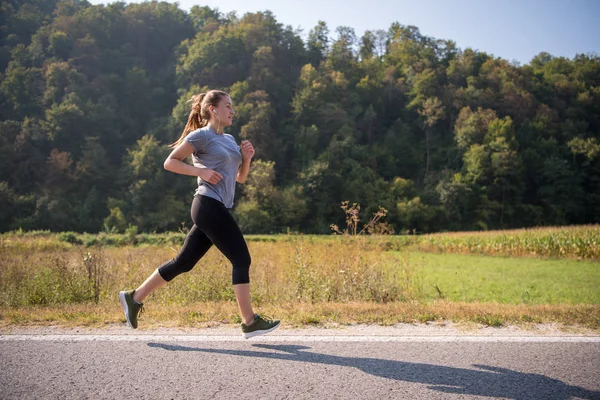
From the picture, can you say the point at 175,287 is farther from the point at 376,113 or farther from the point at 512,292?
the point at 376,113

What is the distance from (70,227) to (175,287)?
57.0 metres

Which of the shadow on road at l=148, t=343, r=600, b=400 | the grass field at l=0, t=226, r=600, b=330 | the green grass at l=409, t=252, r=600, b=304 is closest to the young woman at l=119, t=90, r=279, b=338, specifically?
the shadow on road at l=148, t=343, r=600, b=400

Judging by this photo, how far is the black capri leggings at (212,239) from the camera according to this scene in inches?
136

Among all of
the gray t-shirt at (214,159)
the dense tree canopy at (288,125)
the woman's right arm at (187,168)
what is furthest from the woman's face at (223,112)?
the dense tree canopy at (288,125)

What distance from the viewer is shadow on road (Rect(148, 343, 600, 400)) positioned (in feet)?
8.44

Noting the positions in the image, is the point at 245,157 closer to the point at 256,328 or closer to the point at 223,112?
the point at 223,112

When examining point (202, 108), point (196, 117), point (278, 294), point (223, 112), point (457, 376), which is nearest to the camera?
point (457, 376)

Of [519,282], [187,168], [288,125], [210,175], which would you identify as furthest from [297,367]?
[288,125]

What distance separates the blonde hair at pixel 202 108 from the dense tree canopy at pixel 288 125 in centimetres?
5064

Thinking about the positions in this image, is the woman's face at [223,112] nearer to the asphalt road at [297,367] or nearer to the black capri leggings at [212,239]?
the black capri leggings at [212,239]

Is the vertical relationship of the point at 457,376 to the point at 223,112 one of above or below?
below

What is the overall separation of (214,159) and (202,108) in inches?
24.8

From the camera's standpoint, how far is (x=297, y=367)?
299 centimetres

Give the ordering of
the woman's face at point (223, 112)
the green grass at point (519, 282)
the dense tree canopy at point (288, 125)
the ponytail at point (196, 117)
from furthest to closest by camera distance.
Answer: the dense tree canopy at point (288, 125) → the green grass at point (519, 282) → the ponytail at point (196, 117) → the woman's face at point (223, 112)
